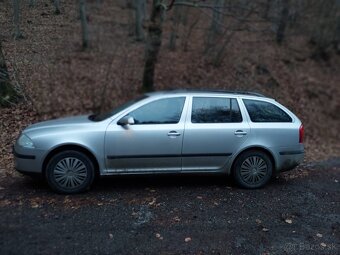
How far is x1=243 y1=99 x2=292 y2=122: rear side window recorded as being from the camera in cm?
A: 691

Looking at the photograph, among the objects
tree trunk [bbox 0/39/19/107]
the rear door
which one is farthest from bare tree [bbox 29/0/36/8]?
the rear door

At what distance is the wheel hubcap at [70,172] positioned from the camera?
6121 millimetres

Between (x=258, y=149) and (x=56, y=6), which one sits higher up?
(x=56, y=6)

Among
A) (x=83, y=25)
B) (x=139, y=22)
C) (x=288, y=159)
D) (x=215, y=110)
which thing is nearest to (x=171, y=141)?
(x=215, y=110)

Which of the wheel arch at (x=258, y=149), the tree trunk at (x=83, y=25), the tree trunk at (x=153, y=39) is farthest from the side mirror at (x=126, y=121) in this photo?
the tree trunk at (x=83, y=25)

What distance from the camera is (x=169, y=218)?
5.58m

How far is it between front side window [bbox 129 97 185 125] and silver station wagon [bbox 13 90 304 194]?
0.02 m

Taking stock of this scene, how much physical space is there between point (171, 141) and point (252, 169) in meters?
1.51

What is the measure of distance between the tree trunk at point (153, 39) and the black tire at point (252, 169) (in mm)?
6241

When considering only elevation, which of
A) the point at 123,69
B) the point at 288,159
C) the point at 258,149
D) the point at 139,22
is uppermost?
the point at 139,22

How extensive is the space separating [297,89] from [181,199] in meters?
11.1

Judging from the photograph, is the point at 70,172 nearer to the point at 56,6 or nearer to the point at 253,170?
the point at 253,170

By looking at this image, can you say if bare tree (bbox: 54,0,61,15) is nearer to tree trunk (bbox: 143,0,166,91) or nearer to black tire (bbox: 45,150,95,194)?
black tire (bbox: 45,150,95,194)

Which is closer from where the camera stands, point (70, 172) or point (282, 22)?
point (70, 172)
